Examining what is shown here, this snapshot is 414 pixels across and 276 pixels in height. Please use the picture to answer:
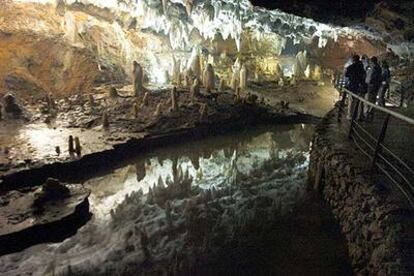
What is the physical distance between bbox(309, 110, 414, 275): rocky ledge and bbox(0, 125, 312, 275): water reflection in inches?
51.9

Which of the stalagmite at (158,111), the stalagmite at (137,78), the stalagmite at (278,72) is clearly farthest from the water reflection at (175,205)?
the stalagmite at (278,72)

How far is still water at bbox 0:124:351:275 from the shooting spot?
634 centimetres

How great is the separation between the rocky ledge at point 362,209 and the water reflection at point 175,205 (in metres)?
1.32

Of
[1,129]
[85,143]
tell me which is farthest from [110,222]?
[1,129]

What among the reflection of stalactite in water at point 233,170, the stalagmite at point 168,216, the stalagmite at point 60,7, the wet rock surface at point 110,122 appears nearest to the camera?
the stalagmite at point 168,216

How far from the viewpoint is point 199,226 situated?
7648 millimetres

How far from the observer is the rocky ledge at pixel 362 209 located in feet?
13.9

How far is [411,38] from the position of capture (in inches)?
413

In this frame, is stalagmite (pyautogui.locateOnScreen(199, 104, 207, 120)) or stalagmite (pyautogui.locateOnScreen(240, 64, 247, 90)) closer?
stalagmite (pyautogui.locateOnScreen(199, 104, 207, 120))

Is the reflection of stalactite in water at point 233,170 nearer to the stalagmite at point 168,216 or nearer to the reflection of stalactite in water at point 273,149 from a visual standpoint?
the reflection of stalactite in water at point 273,149

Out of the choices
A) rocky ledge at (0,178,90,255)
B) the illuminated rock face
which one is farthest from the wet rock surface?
the illuminated rock face

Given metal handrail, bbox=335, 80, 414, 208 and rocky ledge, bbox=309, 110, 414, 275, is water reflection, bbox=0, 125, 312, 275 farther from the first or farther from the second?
metal handrail, bbox=335, 80, 414, 208

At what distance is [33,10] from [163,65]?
24.4ft

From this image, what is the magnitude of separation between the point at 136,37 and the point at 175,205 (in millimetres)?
17668
